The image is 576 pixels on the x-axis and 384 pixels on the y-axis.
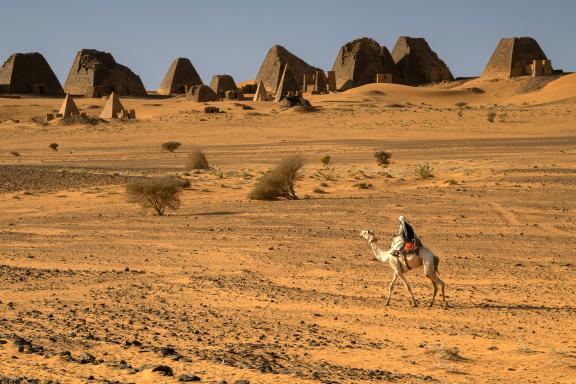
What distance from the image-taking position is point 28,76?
270 feet

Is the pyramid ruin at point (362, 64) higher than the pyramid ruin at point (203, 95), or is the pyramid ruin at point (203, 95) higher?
the pyramid ruin at point (362, 64)

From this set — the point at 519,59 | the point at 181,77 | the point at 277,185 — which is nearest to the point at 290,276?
the point at 277,185

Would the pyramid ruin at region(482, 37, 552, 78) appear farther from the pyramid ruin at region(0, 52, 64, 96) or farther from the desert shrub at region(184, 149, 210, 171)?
the desert shrub at region(184, 149, 210, 171)

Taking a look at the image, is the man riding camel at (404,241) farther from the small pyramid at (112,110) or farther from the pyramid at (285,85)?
the pyramid at (285,85)

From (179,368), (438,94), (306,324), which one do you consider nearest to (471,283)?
(306,324)

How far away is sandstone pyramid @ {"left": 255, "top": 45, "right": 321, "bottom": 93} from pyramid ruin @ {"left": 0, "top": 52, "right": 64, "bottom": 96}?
58.5 feet

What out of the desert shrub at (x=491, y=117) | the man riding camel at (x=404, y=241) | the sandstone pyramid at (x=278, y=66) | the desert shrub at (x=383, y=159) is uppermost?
the sandstone pyramid at (x=278, y=66)

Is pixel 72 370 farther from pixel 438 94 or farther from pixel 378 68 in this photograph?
pixel 378 68

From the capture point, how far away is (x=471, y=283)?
39.5 ft

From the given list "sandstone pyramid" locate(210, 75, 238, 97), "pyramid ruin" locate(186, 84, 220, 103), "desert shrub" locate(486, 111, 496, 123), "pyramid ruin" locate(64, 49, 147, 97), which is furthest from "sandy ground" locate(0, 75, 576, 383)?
"pyramid ruin" locate(64, 49, 147, 97)

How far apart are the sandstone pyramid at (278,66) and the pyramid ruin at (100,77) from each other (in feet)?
36.1

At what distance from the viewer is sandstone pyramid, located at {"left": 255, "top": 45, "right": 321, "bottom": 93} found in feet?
285

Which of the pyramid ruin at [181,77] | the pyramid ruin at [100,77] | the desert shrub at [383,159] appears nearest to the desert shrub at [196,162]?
the desert shrub at [383,159]

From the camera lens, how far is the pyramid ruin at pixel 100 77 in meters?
83.2
